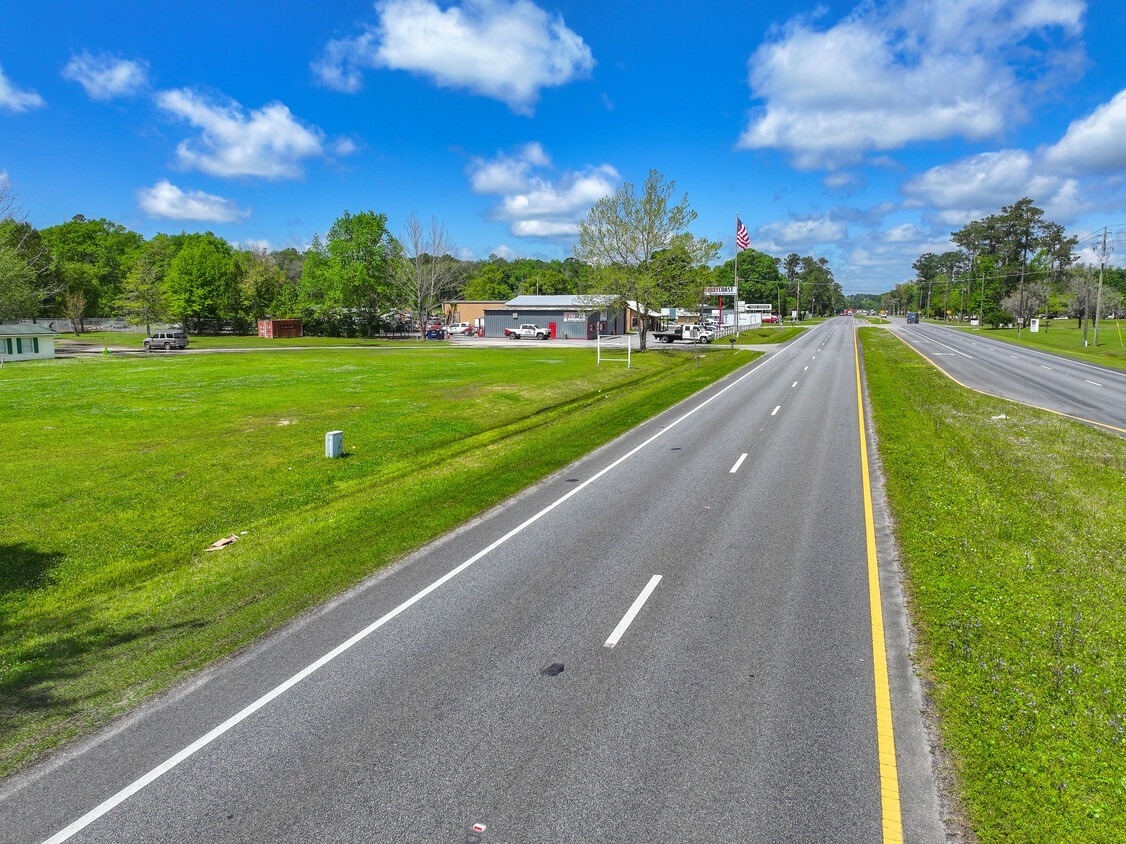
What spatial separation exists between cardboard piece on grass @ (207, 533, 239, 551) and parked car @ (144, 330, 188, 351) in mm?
56089

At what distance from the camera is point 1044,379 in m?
35.8

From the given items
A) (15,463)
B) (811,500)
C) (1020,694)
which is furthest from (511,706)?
(15,463)

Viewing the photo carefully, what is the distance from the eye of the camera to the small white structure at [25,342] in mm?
44938

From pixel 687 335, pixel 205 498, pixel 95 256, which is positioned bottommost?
pixel 205 498

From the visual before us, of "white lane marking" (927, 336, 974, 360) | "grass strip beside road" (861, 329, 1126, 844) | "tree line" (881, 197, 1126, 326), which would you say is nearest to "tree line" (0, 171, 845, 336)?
"white lane marking" (927, 336, 974, 360)

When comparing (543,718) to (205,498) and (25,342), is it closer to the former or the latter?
(205,498)

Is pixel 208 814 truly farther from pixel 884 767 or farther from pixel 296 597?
pixel 884 767

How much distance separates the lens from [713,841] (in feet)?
16.0

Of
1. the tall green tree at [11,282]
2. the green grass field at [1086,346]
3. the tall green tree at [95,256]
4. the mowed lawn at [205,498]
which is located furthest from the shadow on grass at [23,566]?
the tall green tree at [95,256]

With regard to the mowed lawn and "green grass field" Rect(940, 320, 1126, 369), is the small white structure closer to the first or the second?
the mowed lawn

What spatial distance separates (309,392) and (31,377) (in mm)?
17453

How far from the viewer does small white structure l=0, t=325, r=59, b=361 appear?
44938 millimetres

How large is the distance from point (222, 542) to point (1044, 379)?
4129cm

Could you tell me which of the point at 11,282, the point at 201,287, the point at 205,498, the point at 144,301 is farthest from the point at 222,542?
the point at 201,287
